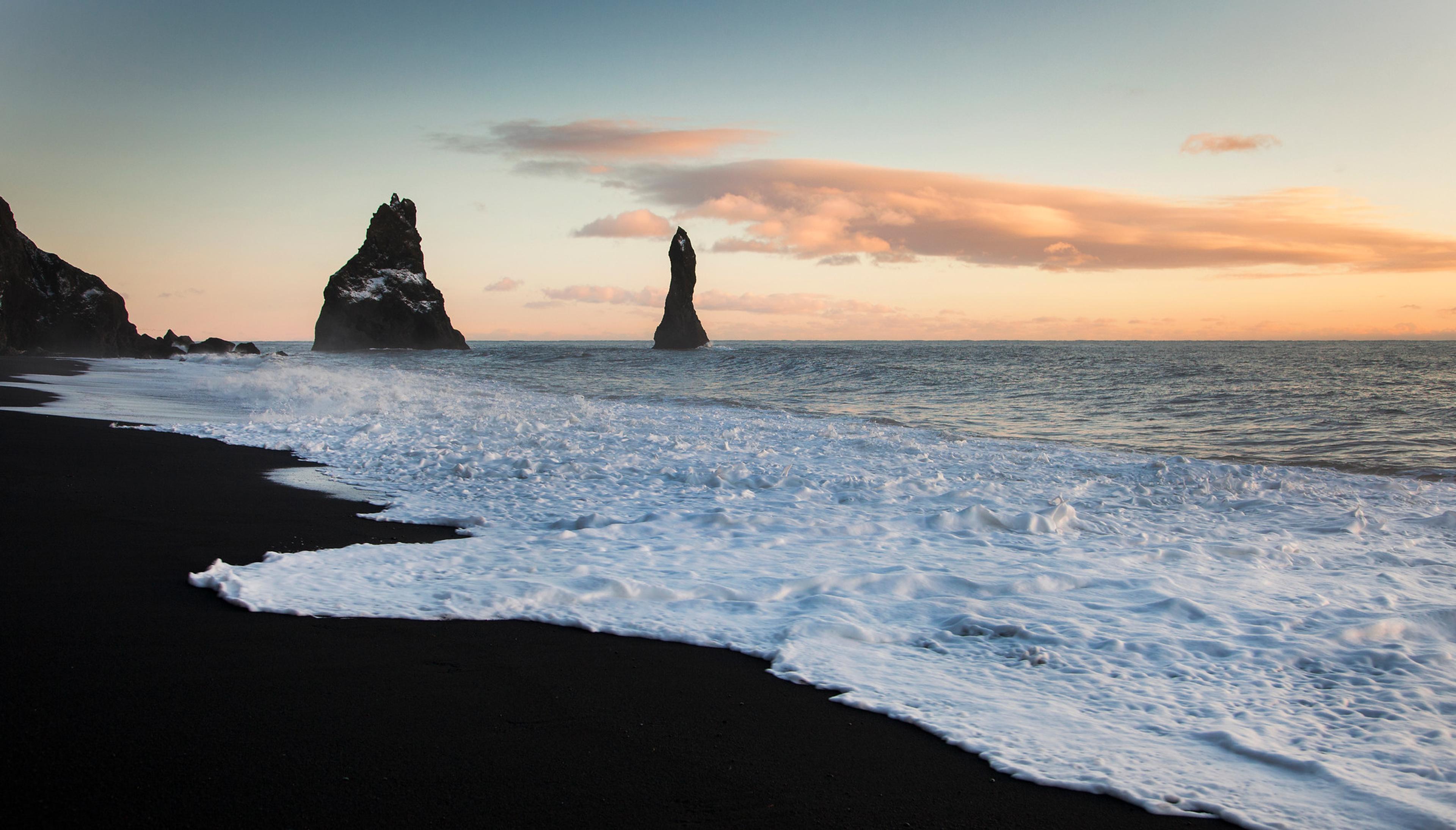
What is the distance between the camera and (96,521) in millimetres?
6094

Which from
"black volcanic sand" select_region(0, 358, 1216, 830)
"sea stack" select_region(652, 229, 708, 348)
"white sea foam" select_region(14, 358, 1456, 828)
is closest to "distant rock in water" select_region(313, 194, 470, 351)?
"sea stack" select_region(652, 229, 708, 348)

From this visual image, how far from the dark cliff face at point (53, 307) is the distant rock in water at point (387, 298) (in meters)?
45.8

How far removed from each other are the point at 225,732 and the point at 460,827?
3.74ft

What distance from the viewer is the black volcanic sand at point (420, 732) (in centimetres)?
258

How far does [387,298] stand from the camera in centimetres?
9588

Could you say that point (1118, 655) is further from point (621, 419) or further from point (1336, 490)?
point (621, 419)

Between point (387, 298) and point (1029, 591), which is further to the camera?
point (387, 298)

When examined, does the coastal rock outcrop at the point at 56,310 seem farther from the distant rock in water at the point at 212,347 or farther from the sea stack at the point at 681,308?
the sea stack at the point at 681,308

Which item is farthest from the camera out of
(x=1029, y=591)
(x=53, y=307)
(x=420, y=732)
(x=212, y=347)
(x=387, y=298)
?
(x=387, y=298)

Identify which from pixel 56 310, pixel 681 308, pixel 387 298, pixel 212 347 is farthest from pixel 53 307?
pixel 681 308

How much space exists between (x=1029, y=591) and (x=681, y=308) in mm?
99340

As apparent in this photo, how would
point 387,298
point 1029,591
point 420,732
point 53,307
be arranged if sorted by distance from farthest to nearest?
point 387,298 < point 53,307 < point 1029,591 < point 420,732

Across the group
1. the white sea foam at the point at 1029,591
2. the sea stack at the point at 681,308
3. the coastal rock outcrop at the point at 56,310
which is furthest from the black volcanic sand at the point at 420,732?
the sea stack at the point at 681,308

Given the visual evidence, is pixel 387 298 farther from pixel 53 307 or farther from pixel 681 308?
pixel 53 307
